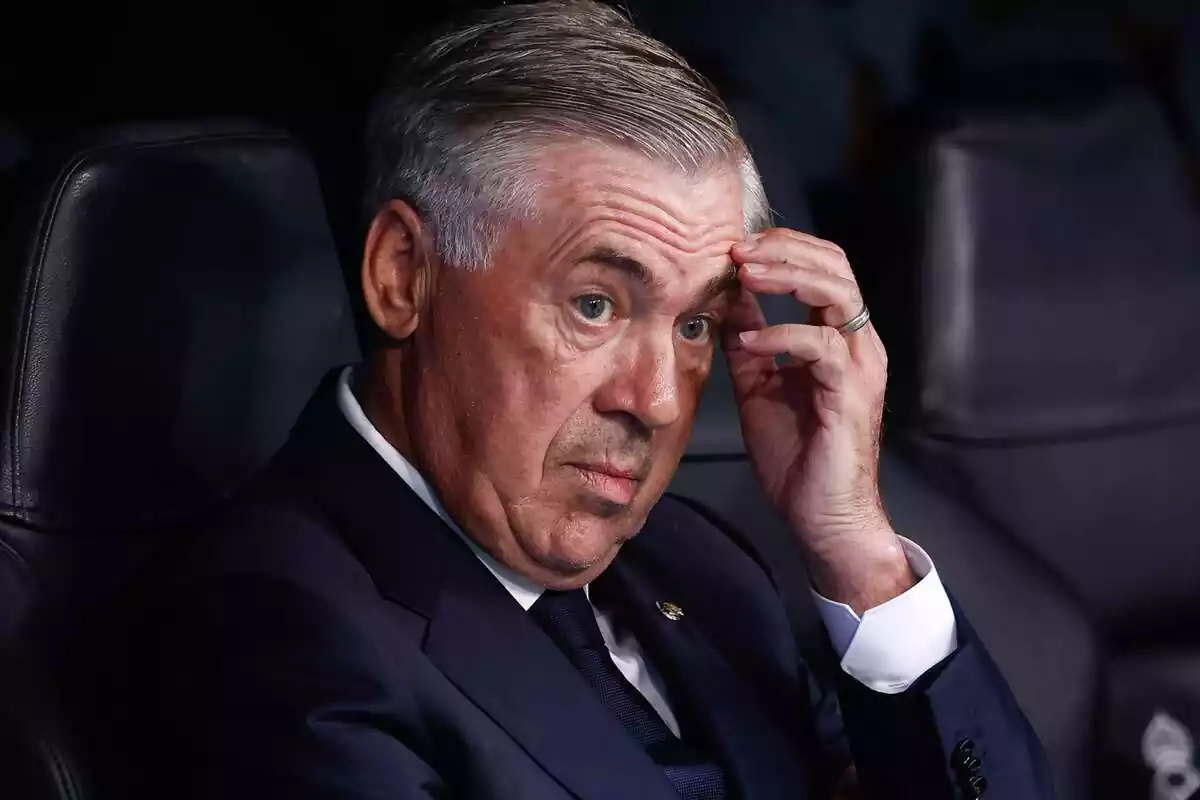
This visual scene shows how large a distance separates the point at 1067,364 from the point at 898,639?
27.5 inches

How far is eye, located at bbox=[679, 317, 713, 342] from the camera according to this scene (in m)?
1.31

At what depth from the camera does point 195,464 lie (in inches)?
52.8

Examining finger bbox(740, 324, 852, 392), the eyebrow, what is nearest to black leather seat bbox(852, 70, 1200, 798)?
finger bbox(740, 324, 852, 392)

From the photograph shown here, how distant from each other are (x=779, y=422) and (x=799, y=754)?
0.33m

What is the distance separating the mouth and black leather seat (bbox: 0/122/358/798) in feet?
1.01

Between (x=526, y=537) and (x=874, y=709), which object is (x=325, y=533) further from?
(x=874, y=709)

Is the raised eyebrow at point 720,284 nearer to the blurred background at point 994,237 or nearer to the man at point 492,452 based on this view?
the man at point 492,452

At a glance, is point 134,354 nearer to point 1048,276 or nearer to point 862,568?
point 862,568

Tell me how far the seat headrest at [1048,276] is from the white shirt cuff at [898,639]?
0.54 m

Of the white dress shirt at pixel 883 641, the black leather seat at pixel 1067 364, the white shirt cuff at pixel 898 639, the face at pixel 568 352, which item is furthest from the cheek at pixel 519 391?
the black leather seat at pixel 1067 364

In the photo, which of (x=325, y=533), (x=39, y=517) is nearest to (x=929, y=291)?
(x=325, y=533)

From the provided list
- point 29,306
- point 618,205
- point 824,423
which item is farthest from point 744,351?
point 29,306

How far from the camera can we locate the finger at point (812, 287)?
129 cm

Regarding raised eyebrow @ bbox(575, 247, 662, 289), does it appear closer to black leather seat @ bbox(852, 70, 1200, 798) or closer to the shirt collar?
the shirt collar
